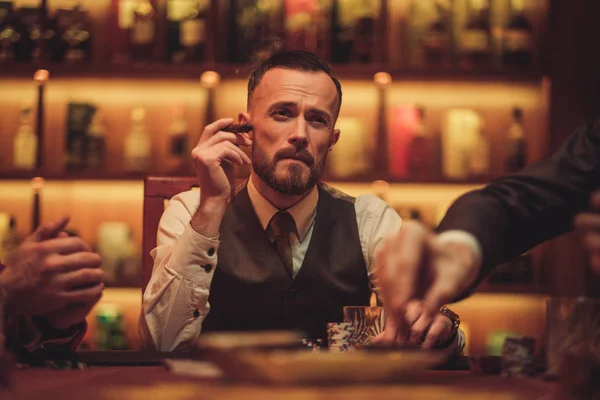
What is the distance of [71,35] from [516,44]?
1777mm

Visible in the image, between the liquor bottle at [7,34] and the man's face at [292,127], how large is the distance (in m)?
1.57

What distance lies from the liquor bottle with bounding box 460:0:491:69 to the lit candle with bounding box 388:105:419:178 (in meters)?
0.29

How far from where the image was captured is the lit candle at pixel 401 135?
3133mm

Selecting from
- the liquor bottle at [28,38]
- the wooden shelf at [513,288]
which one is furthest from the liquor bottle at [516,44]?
the liquor bottle at [28,38]

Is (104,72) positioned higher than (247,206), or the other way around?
(104,72)

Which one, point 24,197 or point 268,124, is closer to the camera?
point 268,124

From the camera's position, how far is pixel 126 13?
3.23 metres

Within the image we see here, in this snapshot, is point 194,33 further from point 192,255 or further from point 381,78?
point 192,255

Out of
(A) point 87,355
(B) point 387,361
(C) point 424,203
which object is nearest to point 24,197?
(C) point 424,203

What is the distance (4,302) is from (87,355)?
13.9 inches

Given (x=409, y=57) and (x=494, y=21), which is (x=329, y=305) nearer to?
(x=409, y=57)

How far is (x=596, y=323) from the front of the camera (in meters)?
1.07

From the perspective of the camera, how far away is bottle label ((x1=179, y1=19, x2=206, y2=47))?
3162 millimetres

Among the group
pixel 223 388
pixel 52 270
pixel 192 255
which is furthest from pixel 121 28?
pixel 223 388
